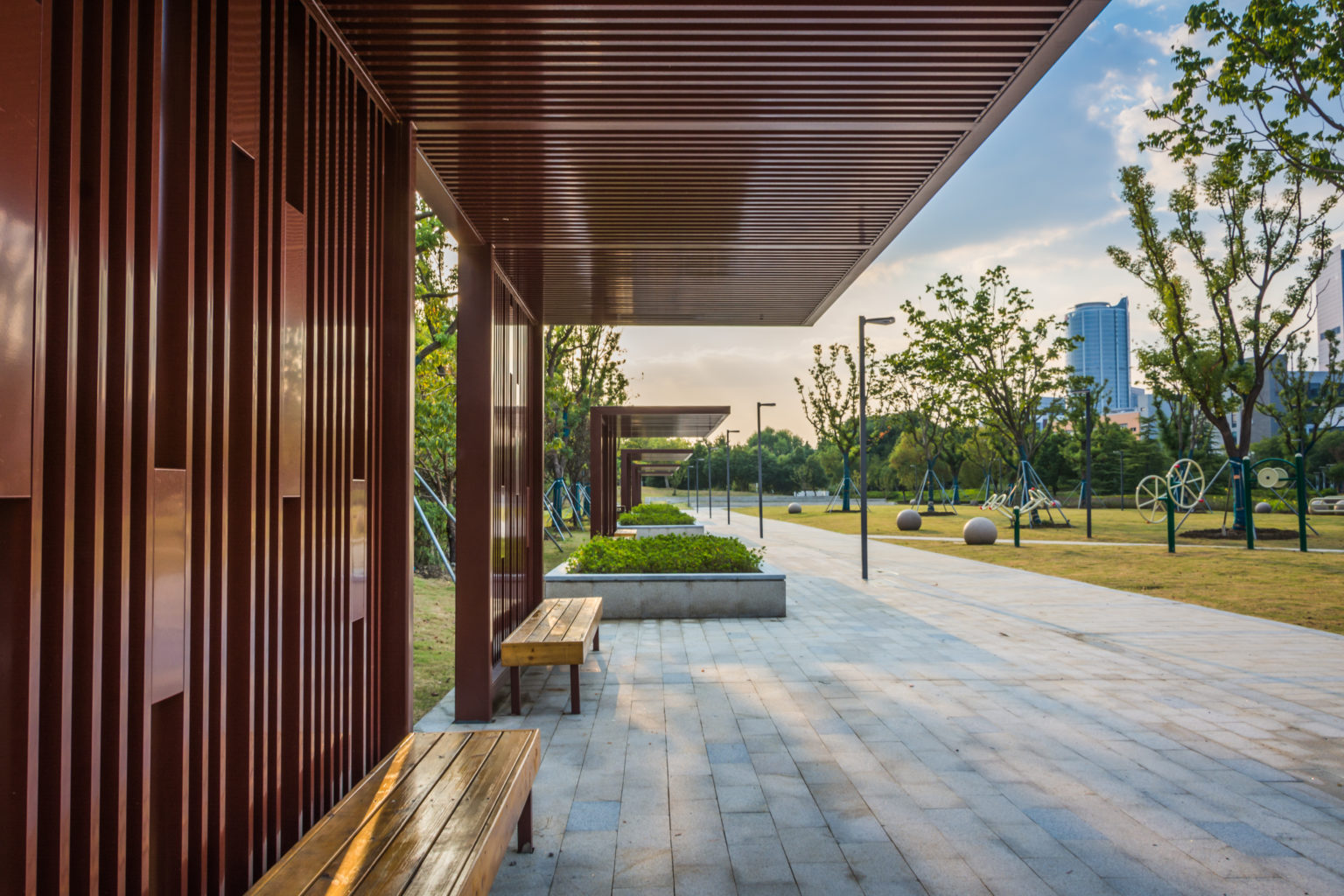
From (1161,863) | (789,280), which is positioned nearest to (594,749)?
(1161,863)

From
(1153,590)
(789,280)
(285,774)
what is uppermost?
(789,280)

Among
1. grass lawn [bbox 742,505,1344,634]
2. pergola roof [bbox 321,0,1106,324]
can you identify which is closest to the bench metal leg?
pergola roof [bbox 321,0,1106,324]

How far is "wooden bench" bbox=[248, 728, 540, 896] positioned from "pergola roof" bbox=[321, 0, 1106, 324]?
3.19 metres

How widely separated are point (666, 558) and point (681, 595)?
0.79 m

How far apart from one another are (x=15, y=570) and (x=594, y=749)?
4026 millimetres

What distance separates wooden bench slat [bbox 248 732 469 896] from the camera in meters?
2.47

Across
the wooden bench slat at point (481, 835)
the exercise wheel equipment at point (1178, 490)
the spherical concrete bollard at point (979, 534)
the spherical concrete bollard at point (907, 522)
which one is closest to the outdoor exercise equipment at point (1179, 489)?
the exercise wheel equipment at point (1178, 490)

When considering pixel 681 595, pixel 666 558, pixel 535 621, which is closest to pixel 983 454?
pixel 666 558

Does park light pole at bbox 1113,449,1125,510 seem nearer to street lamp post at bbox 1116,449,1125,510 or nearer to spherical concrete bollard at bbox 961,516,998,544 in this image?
street lamp post at bbox 1116,449,1125,510

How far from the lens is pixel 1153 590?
1296cm

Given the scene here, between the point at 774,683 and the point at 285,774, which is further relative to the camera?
the point at 774,683

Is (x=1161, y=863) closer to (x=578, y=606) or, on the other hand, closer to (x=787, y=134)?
(x=787, y=134)

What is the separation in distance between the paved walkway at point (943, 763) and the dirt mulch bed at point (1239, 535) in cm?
1625

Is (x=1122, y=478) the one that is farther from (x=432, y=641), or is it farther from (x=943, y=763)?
(x=943, y=763)
